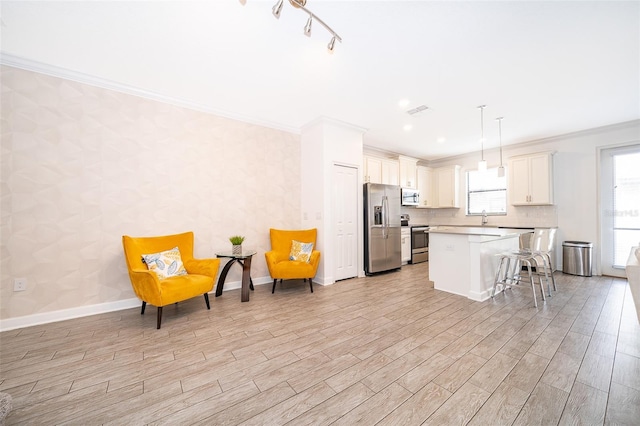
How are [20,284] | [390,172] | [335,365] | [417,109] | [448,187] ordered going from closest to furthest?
[335,365]
[20,284]
[417,109]
[390,172]
[448,187]

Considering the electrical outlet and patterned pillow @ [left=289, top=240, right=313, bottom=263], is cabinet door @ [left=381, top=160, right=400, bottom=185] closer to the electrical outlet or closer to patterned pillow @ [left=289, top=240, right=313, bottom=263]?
patterned pillow @ [left=289, top=240, right=313, bottom=263]

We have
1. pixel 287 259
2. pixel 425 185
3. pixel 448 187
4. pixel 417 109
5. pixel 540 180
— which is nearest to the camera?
pixel 417 109

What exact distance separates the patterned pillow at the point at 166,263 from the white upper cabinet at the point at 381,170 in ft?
12.6

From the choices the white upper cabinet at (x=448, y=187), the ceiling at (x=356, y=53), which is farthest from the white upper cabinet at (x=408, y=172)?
the ceiling at (x=356, y=53)

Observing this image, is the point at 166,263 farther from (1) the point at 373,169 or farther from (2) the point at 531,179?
(2) the point at 531,179

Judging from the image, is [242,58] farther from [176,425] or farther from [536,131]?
[536,131]

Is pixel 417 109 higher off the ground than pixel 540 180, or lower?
higher

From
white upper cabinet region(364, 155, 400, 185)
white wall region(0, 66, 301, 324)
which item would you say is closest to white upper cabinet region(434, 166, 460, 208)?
white upper cabinet region(364, 155, 400, 185)

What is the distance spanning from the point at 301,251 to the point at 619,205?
598cm

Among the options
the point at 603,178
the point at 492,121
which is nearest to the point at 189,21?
the point at 492,121

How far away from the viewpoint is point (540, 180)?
5254 mm

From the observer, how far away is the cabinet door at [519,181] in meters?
5.45

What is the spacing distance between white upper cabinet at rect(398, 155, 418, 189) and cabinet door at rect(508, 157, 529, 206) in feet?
6.73

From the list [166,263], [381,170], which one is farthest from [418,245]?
[166,263]
